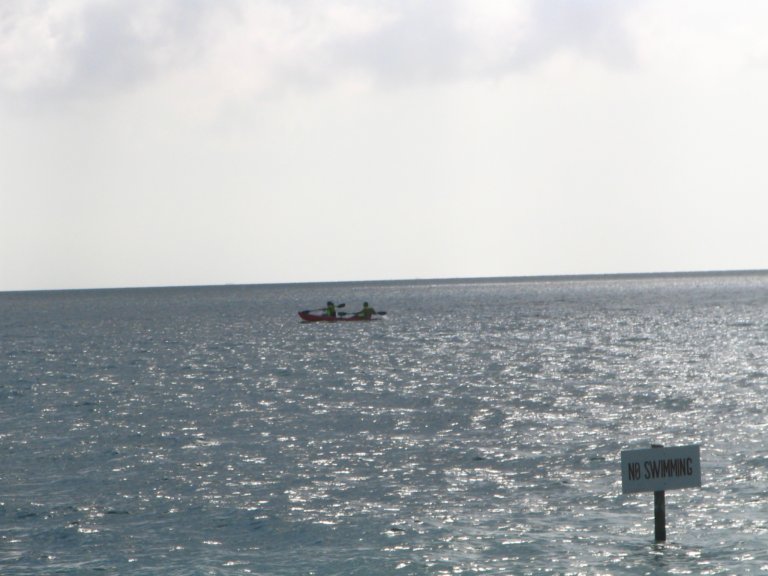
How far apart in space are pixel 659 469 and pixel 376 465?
11.3 metres

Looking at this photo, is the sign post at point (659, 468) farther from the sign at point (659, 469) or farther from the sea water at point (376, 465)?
the sea water at point (376, 465)

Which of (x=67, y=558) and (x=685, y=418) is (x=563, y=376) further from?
(x=67, y=558)

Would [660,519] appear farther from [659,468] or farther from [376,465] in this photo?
[376,465]

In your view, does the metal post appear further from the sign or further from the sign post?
the sign

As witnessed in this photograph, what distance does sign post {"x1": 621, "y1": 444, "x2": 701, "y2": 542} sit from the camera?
54.5 feet

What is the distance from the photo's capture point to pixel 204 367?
2445 inches

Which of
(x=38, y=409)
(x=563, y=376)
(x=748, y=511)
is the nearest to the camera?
(x=748, y=511)

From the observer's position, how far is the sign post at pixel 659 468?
16.6 meters

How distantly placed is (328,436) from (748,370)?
2974cm

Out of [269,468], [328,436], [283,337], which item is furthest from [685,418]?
[283,337]

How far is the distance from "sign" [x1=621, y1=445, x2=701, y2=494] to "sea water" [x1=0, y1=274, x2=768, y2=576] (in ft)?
4.08

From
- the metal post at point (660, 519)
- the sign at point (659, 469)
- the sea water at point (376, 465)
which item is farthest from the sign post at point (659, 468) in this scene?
the sea water at point (376, 465)

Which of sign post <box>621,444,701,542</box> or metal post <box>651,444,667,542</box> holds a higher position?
sign post <box>621,444,701,542</box>

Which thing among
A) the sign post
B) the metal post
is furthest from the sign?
the metal post
